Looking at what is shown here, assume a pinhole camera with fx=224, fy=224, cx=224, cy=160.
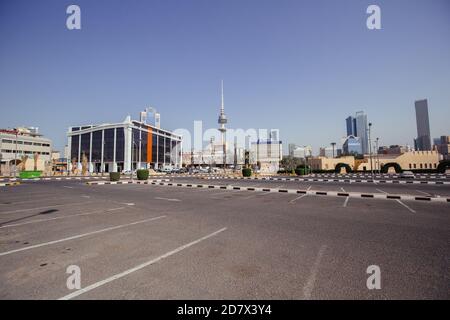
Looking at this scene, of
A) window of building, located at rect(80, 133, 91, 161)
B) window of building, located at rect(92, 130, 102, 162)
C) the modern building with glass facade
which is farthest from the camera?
window of building, located at rect(80, 133, 91, 161)

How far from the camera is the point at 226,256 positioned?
434cm

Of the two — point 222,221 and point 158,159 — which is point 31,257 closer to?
point 222,221

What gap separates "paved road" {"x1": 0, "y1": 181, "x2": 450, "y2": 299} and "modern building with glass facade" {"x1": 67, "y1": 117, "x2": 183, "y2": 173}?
246ft

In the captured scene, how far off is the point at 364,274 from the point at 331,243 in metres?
1.53

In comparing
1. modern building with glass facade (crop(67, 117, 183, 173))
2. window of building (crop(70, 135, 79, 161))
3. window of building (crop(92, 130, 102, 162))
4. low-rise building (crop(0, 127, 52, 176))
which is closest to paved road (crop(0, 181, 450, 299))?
A: low-rise building (crop(0, 127, 52, 176))

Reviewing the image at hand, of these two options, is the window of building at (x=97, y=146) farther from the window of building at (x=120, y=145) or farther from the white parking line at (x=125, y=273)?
the white parking line at (x=125, y=273)

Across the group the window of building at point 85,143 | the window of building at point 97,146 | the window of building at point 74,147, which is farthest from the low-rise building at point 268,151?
the window of building at point 74,147

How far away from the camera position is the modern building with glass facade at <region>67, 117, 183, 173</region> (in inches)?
3174

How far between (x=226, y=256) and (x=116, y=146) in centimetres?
8746

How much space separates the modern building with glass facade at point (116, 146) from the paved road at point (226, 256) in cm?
7498

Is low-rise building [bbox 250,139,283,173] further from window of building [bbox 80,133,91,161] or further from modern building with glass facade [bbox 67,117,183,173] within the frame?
window of building [bbox 80,133,91,161]

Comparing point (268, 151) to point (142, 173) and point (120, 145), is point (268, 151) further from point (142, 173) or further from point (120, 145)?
point (142, 173)
